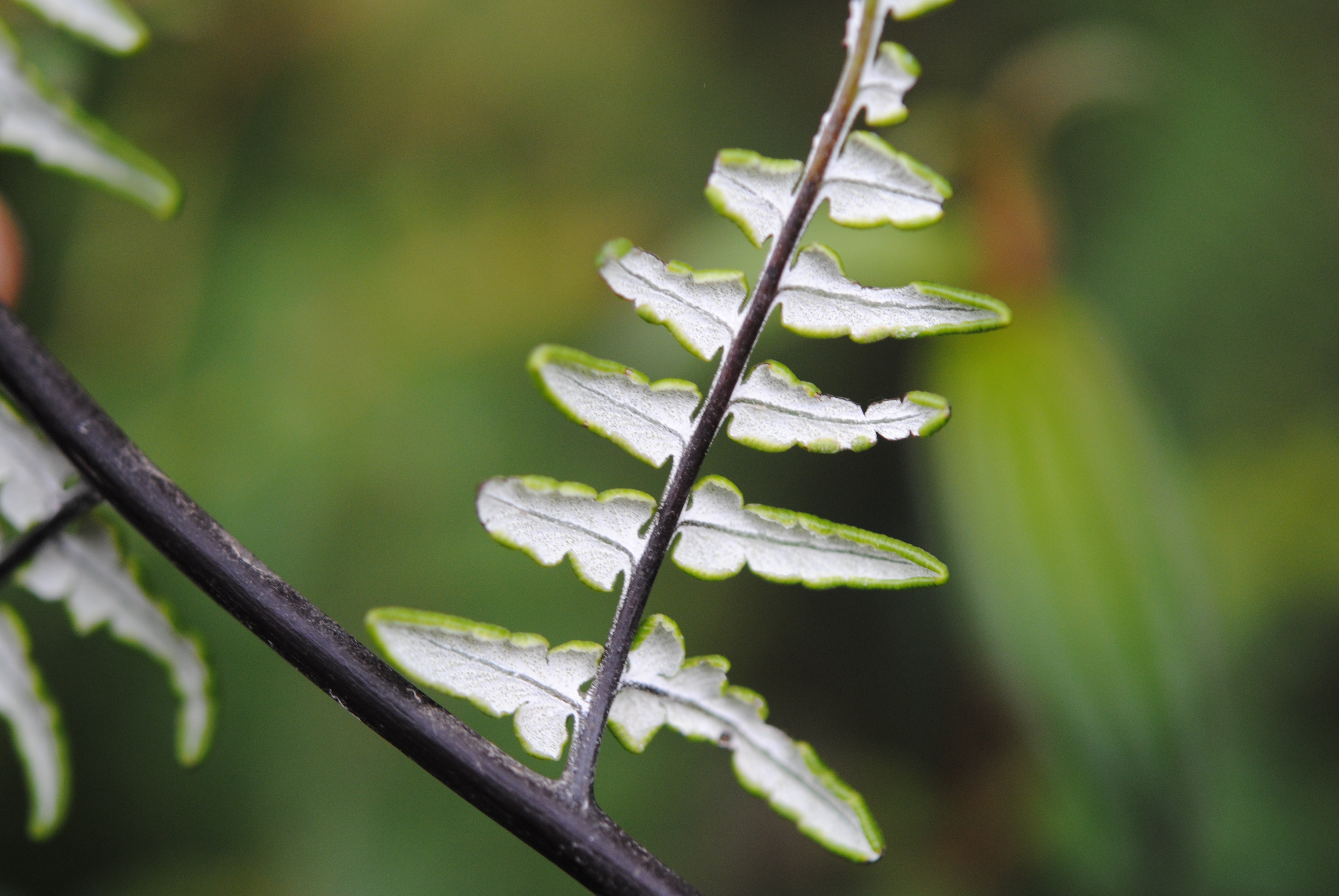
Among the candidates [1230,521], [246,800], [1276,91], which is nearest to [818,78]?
[1276,91]

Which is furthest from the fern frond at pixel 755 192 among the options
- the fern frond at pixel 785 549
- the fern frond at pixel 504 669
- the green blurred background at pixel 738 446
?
the green blurred background at pixel 738 446

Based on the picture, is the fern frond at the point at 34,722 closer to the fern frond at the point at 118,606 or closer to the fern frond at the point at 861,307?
the fern frond at the point at 118,606

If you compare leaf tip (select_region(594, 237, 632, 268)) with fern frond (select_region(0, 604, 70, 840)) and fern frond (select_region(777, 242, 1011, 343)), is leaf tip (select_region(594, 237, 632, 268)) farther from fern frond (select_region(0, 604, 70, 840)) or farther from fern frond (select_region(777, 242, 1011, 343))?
fern frond (select_region(0, 604, 70, 840))

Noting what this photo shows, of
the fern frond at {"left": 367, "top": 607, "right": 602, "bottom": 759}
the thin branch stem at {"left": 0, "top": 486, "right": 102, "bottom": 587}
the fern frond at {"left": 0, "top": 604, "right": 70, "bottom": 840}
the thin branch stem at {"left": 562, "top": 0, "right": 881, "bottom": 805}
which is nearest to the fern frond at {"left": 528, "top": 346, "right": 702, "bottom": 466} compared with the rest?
the thin branch stem at {"left": 562, "top": 0, "right": 881, "bottom": 805}

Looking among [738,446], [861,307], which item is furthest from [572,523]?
[738,446]

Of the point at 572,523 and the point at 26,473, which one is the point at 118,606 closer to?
the point at 26,473

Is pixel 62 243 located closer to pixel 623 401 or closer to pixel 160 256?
pixel 160 256

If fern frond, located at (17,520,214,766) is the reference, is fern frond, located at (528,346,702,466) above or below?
above
